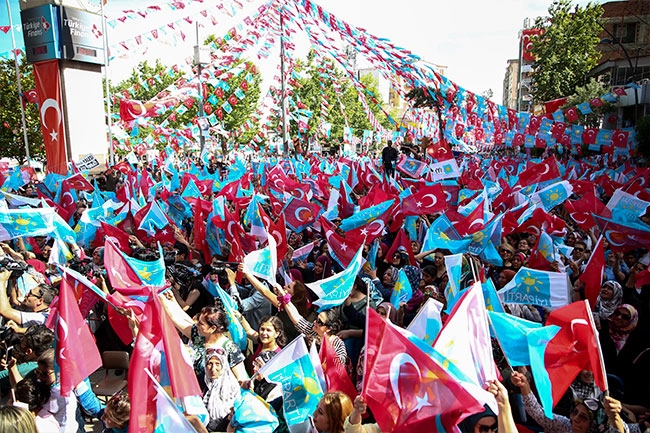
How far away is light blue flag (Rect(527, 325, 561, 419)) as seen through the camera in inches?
143

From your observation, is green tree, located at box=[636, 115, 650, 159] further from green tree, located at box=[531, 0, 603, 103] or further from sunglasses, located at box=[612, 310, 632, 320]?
green tree, located at box=[531, 0, 603, 103]

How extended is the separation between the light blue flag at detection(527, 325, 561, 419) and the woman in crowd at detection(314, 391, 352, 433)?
1.28m

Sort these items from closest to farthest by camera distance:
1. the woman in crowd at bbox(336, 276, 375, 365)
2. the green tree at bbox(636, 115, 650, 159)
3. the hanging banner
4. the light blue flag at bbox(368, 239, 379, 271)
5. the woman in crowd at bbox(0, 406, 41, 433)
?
the woman in crowd at bbox(0, 406, 41, 433) < the woman in crowd at bbox(336, 276, 375, 365) < the light blue flag at bbox(368, 239, 379, 271) < the green tree at bbox(636, 115, 650, 159) < the hanging banner

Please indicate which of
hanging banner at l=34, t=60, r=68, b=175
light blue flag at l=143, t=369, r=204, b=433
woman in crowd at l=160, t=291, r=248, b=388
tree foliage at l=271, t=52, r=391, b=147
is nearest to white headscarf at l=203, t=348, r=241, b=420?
woman in crowd at l=160, t=291, r=248, b=388

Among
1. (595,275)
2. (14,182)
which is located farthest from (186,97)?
(595,275)

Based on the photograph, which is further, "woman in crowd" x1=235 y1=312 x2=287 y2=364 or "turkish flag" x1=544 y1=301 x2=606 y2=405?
"woman in crowd" x1=235 y1=312 x2=287 y2=364

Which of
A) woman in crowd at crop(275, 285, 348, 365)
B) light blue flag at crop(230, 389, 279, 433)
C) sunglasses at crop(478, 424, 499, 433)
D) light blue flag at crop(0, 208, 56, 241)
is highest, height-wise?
light blue flag at crop(0, 208, 56, 241)

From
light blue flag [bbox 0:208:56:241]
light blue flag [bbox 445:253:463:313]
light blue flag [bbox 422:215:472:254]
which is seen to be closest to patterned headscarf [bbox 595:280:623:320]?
light blue flag [bbox 445:253:463:313]

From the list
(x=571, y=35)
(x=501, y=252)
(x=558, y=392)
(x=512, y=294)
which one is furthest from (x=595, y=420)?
(x=571, y=35)

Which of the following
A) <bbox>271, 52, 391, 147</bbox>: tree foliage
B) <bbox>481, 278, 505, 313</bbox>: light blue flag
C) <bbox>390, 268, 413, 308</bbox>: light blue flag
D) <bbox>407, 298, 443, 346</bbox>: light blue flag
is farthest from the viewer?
<bbox>271, 52, 391, 147</bbox>: tree foliage

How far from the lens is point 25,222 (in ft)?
23.1

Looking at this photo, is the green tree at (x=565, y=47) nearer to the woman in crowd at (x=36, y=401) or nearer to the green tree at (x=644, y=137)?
the green tree at (x=644, y=137)

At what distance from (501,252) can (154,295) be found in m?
5.35

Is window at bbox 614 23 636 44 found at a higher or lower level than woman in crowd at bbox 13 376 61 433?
higher
